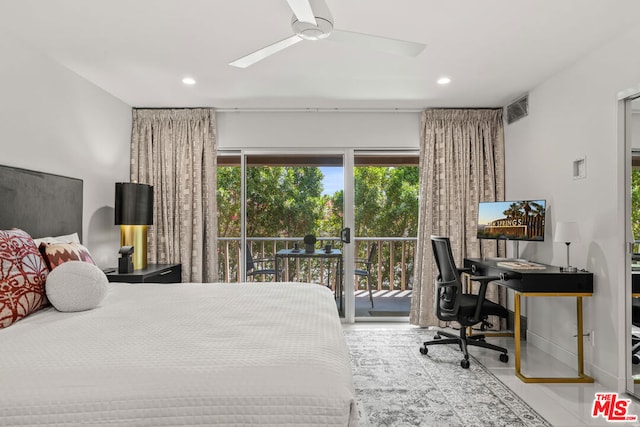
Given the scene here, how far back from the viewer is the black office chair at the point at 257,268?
4777 mm

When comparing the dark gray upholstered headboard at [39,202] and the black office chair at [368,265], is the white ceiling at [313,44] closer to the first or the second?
the dark gray upholstered headboard at [39,202]

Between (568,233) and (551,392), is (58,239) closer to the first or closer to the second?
(551,392)

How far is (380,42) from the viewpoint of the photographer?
7.18 ft

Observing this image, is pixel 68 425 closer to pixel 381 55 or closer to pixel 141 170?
pixel 381 55

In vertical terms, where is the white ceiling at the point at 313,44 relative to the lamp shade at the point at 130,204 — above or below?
above

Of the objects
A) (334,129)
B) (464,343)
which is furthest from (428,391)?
(334,129)

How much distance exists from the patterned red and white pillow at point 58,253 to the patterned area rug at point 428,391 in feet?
6.81

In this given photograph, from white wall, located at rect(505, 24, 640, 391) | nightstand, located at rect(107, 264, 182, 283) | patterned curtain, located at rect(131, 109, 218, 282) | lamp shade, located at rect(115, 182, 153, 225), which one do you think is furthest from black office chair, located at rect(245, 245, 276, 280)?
white wall, located at rect(505, 24, 640, 391)

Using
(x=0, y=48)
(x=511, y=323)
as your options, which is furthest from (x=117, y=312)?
(x=511, y=323)

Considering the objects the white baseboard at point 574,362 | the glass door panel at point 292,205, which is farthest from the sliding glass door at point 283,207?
the white baseboard at point 574,362

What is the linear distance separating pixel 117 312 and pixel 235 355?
102cm

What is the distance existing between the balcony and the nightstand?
0.70 meters

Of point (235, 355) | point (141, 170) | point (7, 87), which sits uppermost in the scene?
point (7, 87)

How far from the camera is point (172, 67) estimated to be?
10.9 ft
